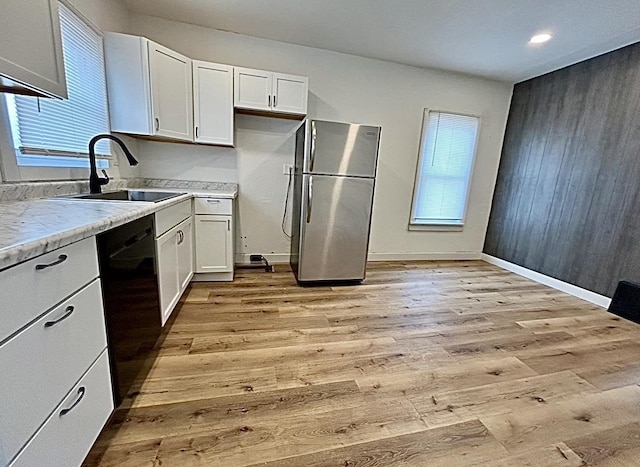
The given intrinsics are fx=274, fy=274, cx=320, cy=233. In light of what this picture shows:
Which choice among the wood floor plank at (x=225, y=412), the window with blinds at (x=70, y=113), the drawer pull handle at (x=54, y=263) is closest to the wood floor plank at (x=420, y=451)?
the wood floor plank at (x=225, y=412)

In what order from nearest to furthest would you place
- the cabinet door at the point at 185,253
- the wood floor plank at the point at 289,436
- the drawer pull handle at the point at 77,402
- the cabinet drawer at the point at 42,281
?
the cabinet drawer at the point at 42,281 → the drawer pull handle at the point at 77,402 → the wood floor plank at the point at 289,436 → the cabinet door at the point at 185,253

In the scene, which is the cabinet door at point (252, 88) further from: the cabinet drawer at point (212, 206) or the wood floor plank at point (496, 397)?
the wood floor plank at point (496, 397)

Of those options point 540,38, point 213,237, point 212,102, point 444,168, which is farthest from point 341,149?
point 540,38

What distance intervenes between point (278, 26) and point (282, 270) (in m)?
2.60

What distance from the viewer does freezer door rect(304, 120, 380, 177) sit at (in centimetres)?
264

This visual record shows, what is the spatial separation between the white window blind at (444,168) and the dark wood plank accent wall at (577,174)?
0.60 meters

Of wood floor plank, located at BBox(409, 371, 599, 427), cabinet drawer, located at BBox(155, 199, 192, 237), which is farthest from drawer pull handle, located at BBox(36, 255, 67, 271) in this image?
wood floor plank, located at BBox(409, 371, 599, 427)

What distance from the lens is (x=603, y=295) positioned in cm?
288

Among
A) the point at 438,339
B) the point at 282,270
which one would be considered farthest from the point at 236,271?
the point at 438,339

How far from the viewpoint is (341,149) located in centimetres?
273

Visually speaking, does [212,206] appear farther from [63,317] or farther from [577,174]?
[577,174]

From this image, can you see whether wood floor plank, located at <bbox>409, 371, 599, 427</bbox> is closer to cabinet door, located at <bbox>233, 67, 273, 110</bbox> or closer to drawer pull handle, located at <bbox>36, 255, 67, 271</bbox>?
drawer pull handle, located at <bbox>36, 255, 67, 271</bbox>

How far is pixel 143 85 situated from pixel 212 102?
588 millimetres

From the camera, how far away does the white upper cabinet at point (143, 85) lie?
2303 millimetres
